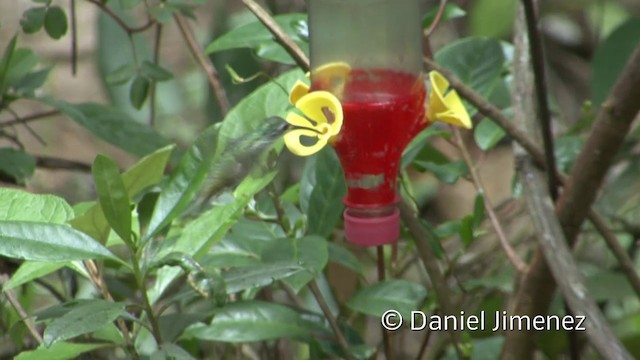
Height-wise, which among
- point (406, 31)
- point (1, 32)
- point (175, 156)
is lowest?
point (1, 32)

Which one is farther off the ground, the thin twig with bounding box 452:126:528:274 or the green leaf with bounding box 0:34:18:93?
the green leaf with bounding box 0:34:18:93

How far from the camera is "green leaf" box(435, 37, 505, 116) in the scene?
1309 millimetres

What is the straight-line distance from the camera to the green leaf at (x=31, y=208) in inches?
36.6

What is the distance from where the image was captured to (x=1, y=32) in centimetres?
316

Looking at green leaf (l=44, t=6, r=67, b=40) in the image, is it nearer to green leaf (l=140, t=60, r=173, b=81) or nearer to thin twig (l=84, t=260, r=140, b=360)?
green leaf (l=140, t=60, r=173, b=81)

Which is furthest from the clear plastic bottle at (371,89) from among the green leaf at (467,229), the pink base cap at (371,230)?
the green leaf at (467,229)

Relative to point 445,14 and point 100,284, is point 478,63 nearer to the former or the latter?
point 445,14

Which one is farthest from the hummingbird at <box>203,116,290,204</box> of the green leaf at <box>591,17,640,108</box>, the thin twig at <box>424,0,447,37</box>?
the green leaf at <box>591,17,640,108</box>

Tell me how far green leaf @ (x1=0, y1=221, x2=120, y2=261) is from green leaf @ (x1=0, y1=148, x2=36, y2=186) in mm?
428

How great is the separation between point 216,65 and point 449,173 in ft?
2.59

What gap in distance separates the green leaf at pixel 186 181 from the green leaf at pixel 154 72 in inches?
18.4

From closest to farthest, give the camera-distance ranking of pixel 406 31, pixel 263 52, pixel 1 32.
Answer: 1. pixel 406 31
2. pixel 263 52
3. pixel 1 32

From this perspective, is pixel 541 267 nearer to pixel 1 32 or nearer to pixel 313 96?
pixel 313 96

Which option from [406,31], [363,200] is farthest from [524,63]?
[363,200]
